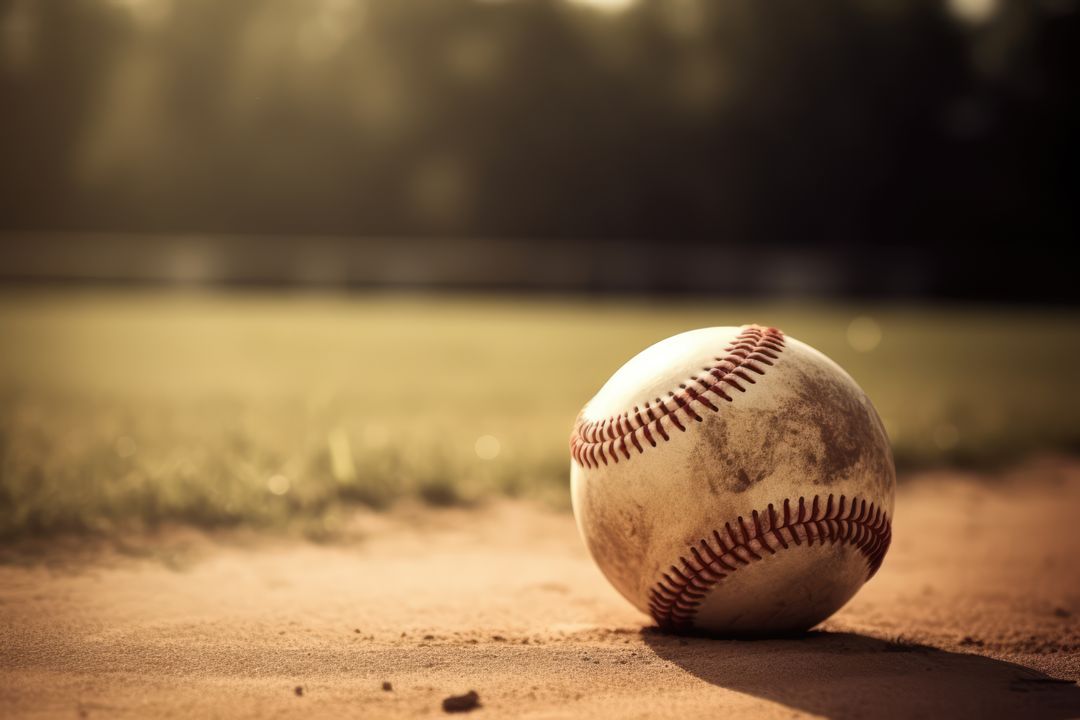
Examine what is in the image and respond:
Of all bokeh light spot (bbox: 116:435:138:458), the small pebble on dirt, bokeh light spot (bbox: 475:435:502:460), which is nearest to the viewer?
the small pebble on dirt

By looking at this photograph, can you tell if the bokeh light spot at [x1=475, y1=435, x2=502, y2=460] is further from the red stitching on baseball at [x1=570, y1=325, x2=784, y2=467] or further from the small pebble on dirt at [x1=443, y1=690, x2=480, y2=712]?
the small pebble on dirt at [x1=443, y1=690, x2=480, y2=712]

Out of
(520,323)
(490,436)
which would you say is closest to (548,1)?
(520,323)

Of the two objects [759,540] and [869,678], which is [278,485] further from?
[869,678]

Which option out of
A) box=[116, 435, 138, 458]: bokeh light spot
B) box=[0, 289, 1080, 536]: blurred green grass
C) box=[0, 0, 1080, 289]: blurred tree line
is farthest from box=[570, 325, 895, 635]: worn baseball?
box=[0, 0, 1080, 289]: blurred tree line

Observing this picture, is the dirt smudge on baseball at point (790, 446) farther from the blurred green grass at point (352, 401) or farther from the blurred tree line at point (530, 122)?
the blurred tree line at point (530, 122)

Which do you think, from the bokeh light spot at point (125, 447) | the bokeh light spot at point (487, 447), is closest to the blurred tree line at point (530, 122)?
the bokeh light spot at point (487, 447)

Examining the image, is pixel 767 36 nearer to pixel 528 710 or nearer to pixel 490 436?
pixel 490 436

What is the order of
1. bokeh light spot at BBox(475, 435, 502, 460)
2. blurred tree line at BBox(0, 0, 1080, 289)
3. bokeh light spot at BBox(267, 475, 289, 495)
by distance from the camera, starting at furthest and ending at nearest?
blurred tree line at BBox(0, 0, 1080, 289) → bokeh light spot at BBox(475, 435, 502, 460) → bokeh light spot at BBox(267, 475, 289, 495)

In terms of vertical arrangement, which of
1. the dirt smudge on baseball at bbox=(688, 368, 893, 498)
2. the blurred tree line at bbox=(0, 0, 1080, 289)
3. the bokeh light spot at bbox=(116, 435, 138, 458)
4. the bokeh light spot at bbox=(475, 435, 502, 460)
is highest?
the blurred tree line at bbox=(0, 0, 1080, 289)
